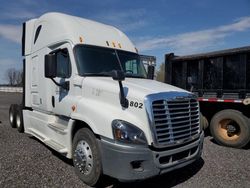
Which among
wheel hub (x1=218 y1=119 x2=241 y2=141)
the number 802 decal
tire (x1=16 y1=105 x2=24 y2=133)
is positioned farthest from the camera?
tire (x1=16 y1=105 x2=24 y2=133)

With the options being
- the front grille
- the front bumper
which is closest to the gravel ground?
the front bumper

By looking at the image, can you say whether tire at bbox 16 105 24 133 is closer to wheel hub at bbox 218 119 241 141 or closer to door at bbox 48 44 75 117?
door at bbox 48 44 75 117


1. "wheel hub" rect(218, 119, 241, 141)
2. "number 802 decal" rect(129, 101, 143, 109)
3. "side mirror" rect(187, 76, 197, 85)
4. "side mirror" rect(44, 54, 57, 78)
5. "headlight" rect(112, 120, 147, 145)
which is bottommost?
"wheel hub" rect(218, 119, 241, 141)

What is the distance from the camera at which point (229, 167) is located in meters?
6.19

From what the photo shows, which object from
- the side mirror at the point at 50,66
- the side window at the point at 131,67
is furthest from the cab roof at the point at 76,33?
the side mirror at the point at 50,66

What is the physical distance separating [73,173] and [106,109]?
1587mm

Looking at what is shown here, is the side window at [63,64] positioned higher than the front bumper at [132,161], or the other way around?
the side window at [63,64]

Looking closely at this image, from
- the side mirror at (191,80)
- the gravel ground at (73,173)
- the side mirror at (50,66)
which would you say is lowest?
the gravel ground at (73,173)

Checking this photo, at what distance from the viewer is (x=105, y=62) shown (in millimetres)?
6031

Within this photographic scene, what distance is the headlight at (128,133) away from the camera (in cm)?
443

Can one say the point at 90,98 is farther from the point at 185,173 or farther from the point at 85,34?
the point at 185,173

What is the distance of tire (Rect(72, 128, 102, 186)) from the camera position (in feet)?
15.6

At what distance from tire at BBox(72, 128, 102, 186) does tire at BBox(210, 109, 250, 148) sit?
4.65m

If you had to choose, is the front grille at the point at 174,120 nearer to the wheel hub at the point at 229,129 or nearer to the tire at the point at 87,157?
the tire at the point at 87,157
